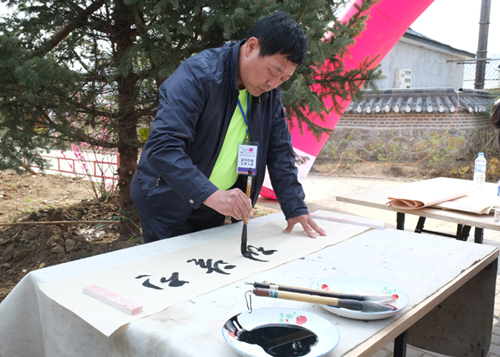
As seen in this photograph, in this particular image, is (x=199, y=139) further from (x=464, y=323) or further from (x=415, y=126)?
(x=415, y=126)

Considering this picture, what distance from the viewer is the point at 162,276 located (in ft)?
4.37

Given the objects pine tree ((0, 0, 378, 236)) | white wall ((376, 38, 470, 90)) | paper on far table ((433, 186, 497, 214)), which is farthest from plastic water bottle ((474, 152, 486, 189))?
white wall ((376, 38, 470, 90))

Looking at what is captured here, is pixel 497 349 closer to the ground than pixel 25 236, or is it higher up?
closer to the ground

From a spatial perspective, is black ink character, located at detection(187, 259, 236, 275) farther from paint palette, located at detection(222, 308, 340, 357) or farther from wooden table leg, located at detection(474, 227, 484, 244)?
wooden table leg, located at detection(474, 227, 484, 244)

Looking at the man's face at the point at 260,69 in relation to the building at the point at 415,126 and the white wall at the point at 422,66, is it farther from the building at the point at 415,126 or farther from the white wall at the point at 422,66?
the white wall at the point at 422,66

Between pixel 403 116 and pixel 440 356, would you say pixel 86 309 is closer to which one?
pixel 440 356

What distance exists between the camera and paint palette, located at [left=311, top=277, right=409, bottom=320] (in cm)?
106

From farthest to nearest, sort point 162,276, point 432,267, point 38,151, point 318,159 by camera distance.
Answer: point 318,159 → point 38,151 → point 432,267 → point 162,276

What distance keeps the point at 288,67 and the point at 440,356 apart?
1.72 m

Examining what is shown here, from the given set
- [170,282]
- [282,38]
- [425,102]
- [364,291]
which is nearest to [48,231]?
[170,282]

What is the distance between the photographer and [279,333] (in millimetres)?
982

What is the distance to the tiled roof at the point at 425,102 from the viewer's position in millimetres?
8484

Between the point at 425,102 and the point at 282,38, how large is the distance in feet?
27.0

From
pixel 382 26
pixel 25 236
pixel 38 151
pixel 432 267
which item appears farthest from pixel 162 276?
pixel 382 26
